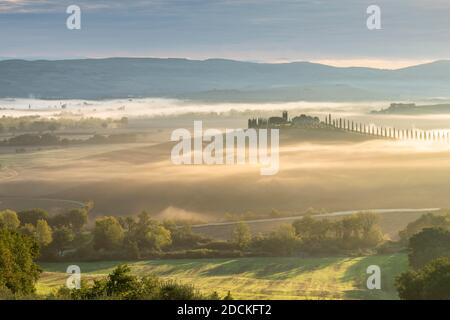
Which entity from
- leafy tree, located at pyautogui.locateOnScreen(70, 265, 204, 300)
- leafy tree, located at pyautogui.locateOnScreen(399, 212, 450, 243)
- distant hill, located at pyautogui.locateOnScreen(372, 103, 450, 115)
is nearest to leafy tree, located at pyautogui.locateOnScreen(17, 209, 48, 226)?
leafy tree, located at pyautogui.locateOnScreen(399, 212, 450, 243)

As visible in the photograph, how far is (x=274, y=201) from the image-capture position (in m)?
74.9

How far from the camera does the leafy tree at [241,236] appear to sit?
54.3 m

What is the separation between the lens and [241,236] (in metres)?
57.0

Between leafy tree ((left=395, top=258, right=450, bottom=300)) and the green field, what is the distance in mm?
9170

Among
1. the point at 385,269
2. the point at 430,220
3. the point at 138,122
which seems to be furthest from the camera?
the point at 138,122

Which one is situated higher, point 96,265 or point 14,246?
point 14,246

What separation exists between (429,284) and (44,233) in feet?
120

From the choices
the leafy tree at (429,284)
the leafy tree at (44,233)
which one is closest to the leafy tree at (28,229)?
the leafy tree at (44,233)

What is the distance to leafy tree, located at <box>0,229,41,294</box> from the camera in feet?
86.6

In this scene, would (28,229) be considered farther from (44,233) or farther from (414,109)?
(414,109)

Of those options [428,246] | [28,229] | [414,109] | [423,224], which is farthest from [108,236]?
[414,109]

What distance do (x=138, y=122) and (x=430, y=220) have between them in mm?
39997

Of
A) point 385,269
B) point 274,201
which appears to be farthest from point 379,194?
point 385,269
